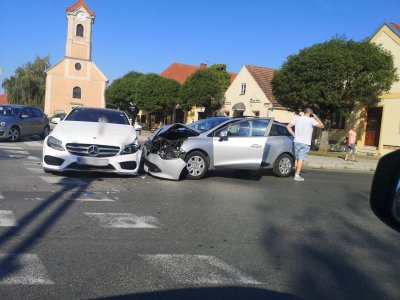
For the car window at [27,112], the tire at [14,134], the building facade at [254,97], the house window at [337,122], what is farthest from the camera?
the building facade at [254,97]

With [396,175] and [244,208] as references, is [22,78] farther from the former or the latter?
[396,175]

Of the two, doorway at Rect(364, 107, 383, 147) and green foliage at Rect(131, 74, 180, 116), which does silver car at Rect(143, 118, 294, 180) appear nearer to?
doorway at Rect(364, 107, 383, 147)

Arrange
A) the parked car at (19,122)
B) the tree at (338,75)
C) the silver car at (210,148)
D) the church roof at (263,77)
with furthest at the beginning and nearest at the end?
the church roof at (263,77) → the tree at (338,75) → the parked car at (19,122) → the silver car at (210,148)

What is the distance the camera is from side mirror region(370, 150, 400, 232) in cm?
188

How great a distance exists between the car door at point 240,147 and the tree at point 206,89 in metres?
29.2

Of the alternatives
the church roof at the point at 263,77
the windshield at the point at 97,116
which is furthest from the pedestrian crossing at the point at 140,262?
the church roof at the point at 263,77

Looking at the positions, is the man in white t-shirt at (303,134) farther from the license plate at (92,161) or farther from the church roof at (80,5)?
the church roof at (80,5)

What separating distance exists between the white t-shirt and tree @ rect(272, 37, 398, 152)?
459 inches

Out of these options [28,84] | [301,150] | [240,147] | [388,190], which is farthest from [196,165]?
[28,84]

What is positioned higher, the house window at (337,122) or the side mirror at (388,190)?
the house window at (337,122)

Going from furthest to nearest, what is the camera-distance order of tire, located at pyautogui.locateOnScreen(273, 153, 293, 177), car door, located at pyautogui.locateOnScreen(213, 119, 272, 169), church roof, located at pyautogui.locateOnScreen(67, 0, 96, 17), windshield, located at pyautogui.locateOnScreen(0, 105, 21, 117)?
church roof, located at pyautogui.locateOnScreen(67, 0, 96, 17)
windshield, located at pyautogui.locateOnScreen(0, 105, 21, 117)
tire, located at pyautogui.locateOnScreen(273, 153, 293, 177)
car door, located at pyautogui.locateOnScreen(213, 119, 272, 169)

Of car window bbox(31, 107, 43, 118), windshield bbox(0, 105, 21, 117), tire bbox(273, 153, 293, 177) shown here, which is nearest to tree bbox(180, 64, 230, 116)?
car window bbox(31, 107, 43, 118)

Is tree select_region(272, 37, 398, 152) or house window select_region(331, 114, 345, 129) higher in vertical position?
tree select_region(272, 37, 398, 152)

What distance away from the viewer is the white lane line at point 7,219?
18.1ft
